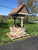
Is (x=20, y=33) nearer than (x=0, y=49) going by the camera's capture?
No

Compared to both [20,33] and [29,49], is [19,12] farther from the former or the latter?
[29,49]

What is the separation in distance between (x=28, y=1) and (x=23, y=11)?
39.0 ft

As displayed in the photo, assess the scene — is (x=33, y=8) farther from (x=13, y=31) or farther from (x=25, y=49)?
(x=25, y=49)

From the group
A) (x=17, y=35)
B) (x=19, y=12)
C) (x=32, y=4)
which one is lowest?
(x=17, y=35)

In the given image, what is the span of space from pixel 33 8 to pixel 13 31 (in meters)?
13.6

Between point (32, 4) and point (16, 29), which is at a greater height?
point (32, 4)

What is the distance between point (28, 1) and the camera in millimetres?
15617

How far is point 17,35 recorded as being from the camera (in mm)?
5324

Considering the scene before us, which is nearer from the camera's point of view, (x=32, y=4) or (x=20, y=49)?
(x=20, y=49)

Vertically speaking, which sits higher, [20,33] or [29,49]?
[20,33]

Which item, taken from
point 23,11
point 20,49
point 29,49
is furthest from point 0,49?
point 23,11

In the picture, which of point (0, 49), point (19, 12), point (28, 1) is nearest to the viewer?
point (0, 49)

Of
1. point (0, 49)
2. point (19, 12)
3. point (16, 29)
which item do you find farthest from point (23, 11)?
point (0, 49)

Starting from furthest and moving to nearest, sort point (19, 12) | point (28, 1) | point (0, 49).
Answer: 1. point (28, 1)
2. point (19, 12)
3. point (0, 49)
